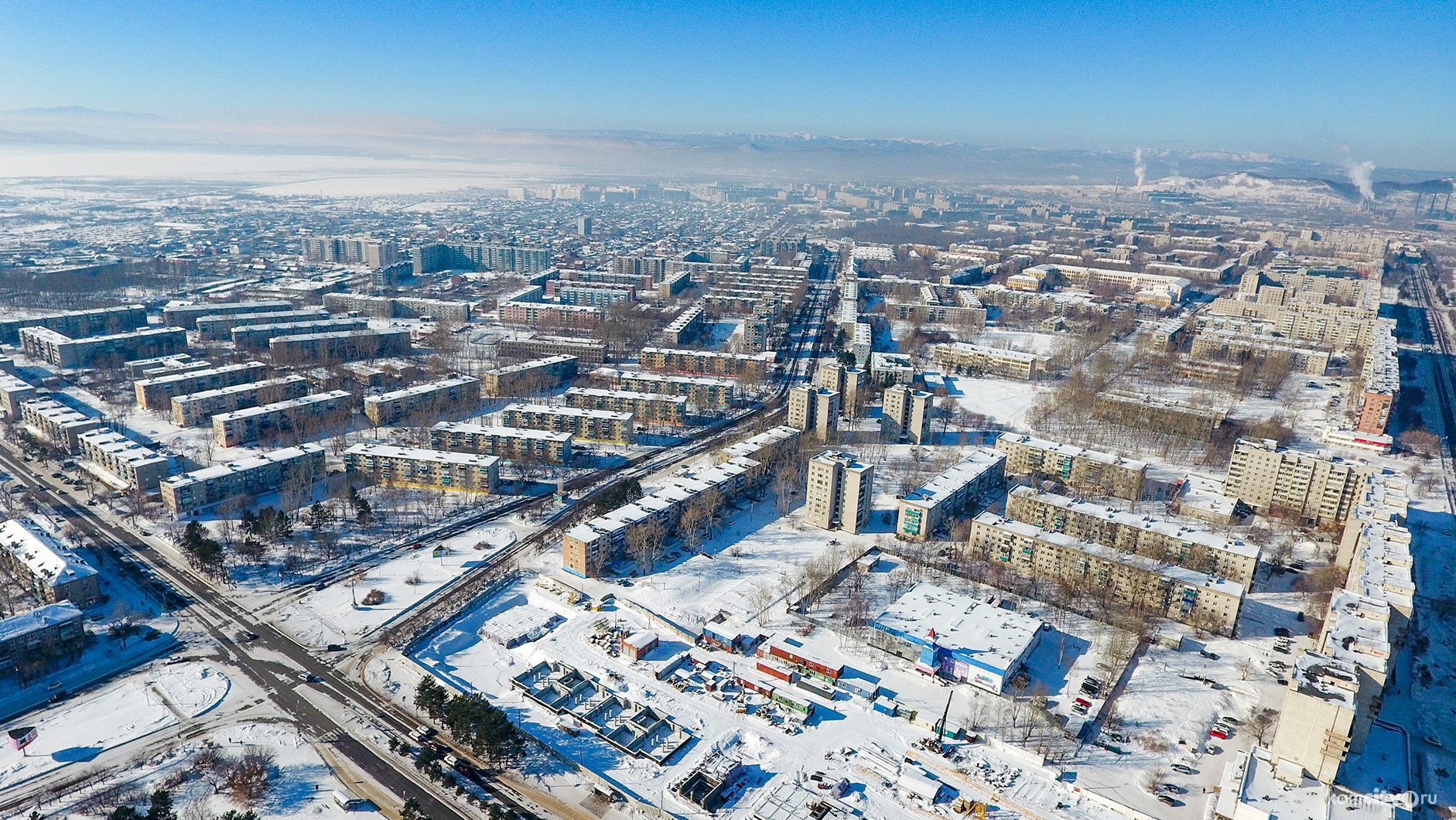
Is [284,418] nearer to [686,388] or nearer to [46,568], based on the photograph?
[46,568]

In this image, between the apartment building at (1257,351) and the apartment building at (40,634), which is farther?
A: the apartment building at (1257,351)

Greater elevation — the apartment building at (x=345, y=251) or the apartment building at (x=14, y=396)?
the apartment building at (x=345, y=251)

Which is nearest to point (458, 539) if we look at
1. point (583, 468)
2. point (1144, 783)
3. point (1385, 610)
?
point (583, 468)

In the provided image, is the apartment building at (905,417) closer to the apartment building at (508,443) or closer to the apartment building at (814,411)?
the apartment building at (814,411)

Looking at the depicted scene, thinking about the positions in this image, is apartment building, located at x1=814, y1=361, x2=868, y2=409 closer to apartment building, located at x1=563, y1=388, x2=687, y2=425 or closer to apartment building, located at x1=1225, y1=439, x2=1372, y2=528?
apartment building, located at x1=563, y1=388, x2=687, y2=425

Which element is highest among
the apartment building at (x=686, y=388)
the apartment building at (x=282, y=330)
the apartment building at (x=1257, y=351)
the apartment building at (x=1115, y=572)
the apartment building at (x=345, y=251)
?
the apartment building at (x=345, y=251)

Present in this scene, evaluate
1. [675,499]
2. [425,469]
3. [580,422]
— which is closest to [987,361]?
[580,422]

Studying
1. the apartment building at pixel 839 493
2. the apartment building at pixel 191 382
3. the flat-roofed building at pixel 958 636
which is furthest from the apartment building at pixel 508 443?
the flat-roofed building at pixel 958 636
